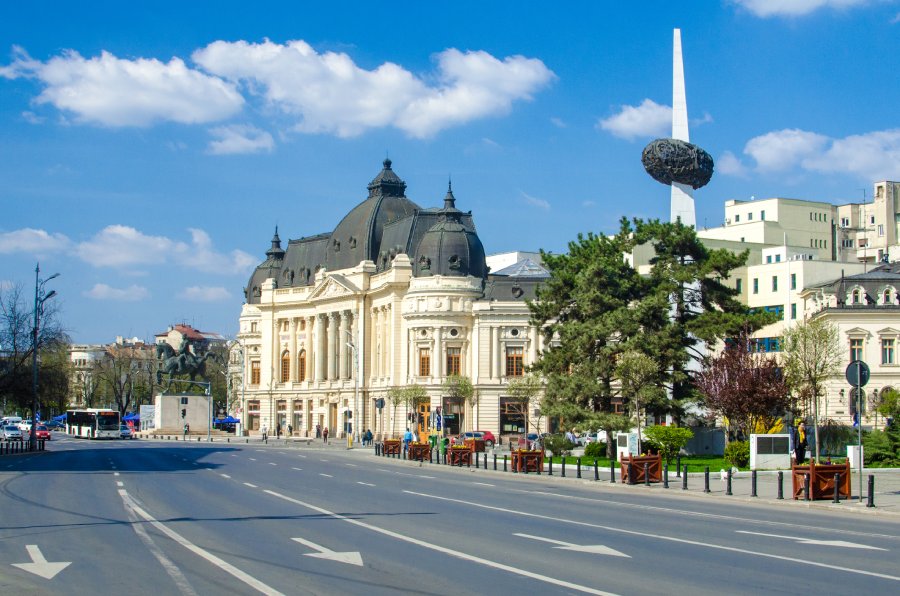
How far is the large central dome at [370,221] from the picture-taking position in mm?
121500

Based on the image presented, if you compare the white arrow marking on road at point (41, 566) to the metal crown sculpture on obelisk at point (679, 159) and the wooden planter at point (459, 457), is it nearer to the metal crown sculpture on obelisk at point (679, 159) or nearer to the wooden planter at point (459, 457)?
the wooden planter at point (459, 457)

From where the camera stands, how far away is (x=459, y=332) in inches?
4038

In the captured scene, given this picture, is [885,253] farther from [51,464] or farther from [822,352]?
[51,464]

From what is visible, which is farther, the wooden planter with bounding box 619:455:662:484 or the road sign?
the wooden planter with bounding box 619:455:662:484

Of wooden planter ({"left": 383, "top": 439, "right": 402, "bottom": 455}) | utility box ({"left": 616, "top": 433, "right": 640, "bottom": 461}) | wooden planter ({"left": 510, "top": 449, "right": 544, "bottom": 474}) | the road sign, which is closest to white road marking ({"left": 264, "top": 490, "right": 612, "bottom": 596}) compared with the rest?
the road sign

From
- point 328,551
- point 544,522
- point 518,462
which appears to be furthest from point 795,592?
point 518,462

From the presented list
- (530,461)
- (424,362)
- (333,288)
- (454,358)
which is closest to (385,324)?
(424,362)

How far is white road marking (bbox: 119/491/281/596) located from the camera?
14133 millimetres

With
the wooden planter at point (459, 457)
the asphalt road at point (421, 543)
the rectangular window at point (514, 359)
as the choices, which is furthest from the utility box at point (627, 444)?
the rectangular window at point (514, 359)

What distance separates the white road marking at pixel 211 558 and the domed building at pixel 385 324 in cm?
6505

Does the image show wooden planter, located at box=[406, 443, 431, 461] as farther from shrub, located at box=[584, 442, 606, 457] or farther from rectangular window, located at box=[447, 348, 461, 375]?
rectangular window, located at box=[447, 348, 461, 375]

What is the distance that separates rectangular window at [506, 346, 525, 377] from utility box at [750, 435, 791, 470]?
192 feet

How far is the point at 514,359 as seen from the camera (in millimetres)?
101438

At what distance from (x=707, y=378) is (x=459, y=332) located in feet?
163
